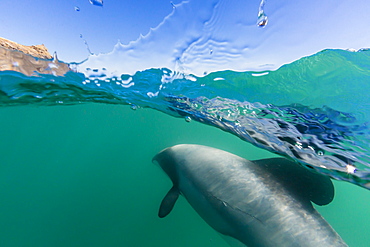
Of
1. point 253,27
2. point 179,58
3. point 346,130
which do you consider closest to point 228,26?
point 253,27

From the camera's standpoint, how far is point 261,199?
3803mm

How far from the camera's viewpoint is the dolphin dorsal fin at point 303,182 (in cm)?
398

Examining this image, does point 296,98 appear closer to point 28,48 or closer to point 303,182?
point 303,182

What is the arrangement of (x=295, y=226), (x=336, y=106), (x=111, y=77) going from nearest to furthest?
(x=295, y=226) < (x=336, y=106) < (x=111, y=77)

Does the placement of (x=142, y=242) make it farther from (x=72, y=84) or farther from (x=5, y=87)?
(x=5, y=87)

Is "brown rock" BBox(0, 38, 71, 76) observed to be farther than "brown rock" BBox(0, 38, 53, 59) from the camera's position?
Yes

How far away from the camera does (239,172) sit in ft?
14.6

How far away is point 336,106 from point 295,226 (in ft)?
9.57

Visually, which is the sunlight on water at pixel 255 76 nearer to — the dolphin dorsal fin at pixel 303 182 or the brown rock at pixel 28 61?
the brown rock at pixel 28 61

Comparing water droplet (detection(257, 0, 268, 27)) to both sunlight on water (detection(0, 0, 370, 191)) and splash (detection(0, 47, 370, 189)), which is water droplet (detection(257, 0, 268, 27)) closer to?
sunlight on water (detection(0, 0, 370, 191))

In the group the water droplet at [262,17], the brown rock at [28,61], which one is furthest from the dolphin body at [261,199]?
the brown rock at [28,61]

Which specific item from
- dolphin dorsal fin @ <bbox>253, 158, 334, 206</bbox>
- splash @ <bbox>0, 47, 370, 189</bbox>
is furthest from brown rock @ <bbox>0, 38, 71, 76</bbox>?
dolphin dorsal fin @ <bbox>253, 158, 334, 206</bbox>

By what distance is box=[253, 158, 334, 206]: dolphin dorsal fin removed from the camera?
3.98 meters

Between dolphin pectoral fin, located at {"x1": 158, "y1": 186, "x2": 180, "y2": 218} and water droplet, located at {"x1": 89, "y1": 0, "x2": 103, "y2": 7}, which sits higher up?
water droplet, located at {"x1": 89, "y1": 0, "x2": 103, "y2": 7}
